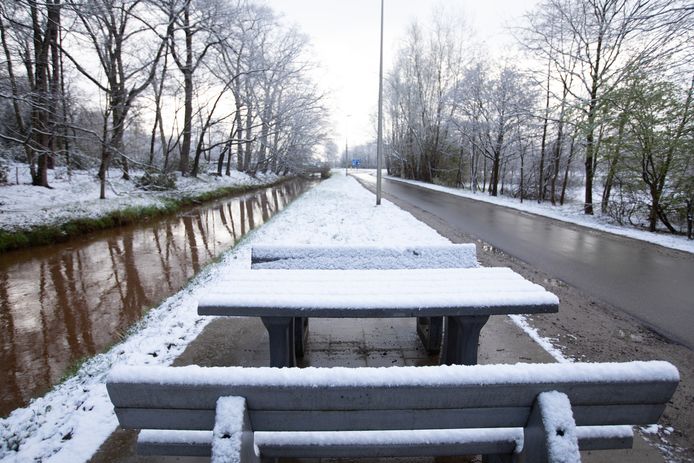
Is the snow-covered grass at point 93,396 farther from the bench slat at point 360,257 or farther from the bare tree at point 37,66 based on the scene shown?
the bare tree at point 37,66

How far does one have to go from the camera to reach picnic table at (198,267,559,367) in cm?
225

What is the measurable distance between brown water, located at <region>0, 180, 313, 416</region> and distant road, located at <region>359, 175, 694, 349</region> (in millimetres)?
6683

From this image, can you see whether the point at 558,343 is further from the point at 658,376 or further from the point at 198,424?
the point at 198,424

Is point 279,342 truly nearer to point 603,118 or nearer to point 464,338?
point 464,338

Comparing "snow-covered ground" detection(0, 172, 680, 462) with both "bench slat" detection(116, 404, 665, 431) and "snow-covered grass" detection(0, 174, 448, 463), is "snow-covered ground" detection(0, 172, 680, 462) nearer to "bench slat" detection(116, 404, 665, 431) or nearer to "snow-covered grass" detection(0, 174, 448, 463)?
"snow-covered grass" detection(0, 174, 448, 463)

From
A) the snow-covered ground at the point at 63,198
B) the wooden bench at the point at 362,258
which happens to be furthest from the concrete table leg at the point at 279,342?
the snow-covered ground at the point at 63,198

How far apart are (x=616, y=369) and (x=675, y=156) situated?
467 inches

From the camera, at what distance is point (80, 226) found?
996 cm

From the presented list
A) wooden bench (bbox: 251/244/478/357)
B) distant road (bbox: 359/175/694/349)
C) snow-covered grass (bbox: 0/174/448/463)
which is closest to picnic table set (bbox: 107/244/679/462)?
snow-covered grass (bbox: 0/174/448/463)

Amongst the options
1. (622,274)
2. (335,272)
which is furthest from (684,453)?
(622,274)

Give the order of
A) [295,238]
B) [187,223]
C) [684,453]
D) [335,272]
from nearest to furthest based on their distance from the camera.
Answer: [684,453]
[335,272]
[295,238]
[187,223]

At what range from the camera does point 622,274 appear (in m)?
6.05

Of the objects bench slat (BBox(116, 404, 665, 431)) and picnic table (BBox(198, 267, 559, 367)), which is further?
picnic table (BBox(198, 267, 559, 367))

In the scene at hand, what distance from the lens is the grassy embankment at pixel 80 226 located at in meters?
8.25
